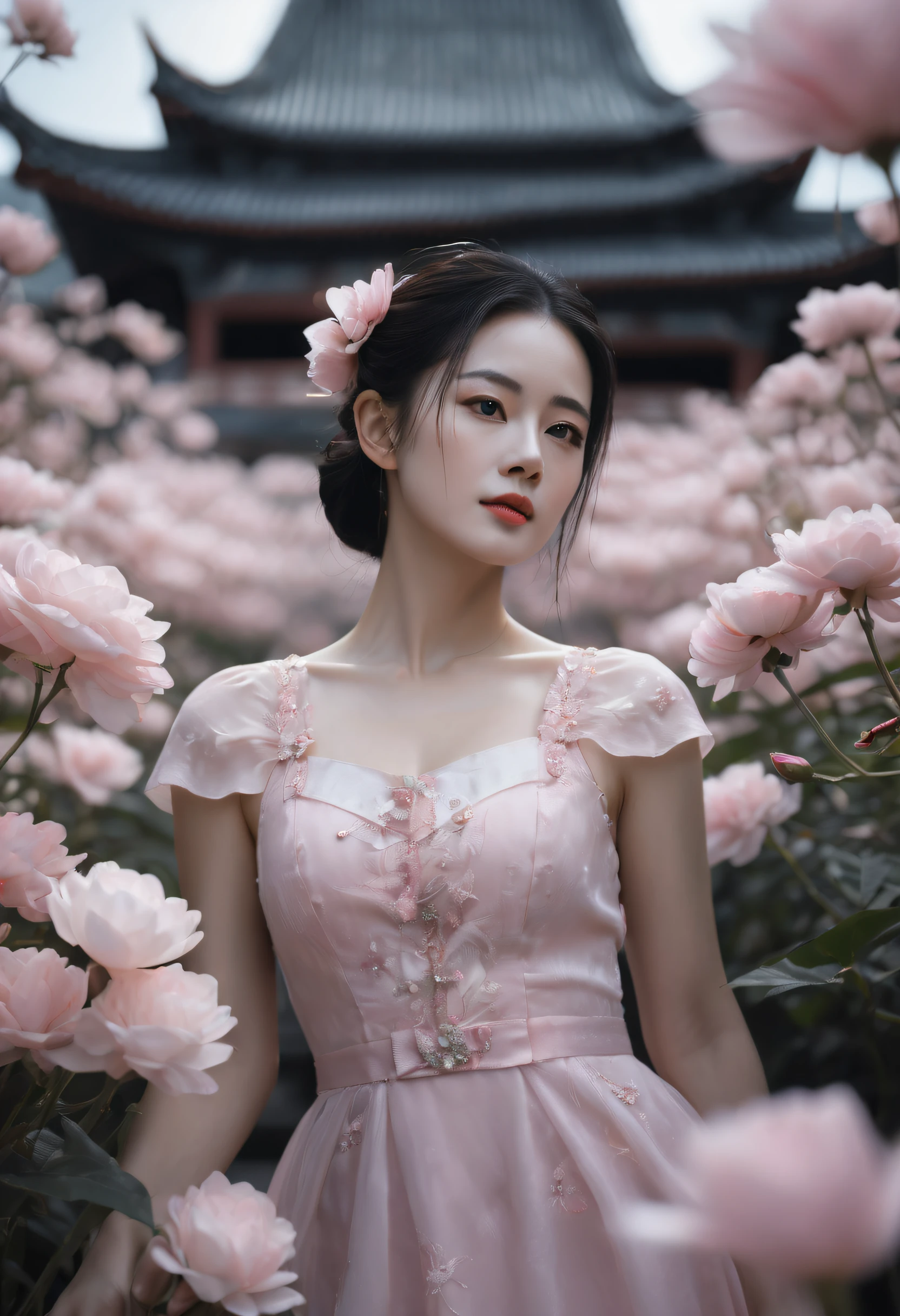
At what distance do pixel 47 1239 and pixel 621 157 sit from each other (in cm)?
894

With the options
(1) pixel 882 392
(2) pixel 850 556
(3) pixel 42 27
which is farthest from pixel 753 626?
(3) pixel 42 27

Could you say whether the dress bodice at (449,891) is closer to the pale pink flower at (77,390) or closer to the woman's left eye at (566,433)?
the woman's left eye at (566,433)

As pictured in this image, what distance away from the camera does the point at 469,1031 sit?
95 cm

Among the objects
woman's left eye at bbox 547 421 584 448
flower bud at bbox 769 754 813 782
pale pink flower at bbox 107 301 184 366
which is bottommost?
pale pink flower at bbox 107 301 184 366

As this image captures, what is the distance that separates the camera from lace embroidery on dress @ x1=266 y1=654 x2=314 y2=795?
1.05 meters

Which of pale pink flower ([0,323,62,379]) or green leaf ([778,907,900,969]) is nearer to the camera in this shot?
green leaf ([778,907,900,969])

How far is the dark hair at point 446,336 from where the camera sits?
1111mm

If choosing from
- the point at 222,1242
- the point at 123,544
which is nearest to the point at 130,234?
the point at 123,544

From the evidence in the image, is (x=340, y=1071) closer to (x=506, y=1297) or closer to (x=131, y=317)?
(x=506, y=1297)

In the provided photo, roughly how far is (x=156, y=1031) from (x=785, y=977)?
1.66 ft

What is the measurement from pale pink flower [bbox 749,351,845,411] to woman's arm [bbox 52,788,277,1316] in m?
1.31

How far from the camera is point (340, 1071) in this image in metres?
1.00

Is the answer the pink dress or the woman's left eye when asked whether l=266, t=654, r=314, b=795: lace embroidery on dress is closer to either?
the pink dress

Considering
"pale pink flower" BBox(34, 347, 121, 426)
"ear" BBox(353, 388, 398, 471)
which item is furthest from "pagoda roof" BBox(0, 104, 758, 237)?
"ear" BBox(353, 388, 398, 471)
